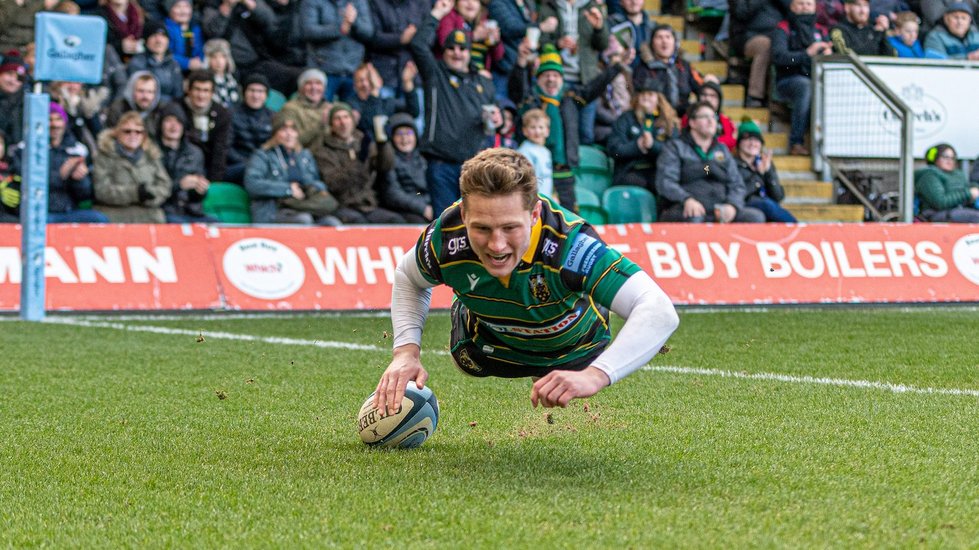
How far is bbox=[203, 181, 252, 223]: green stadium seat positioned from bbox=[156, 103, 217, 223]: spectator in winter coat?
13.6 inches

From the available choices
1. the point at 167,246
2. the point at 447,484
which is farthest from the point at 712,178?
the point at 447,484

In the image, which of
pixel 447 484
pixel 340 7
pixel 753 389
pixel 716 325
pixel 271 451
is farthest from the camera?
pixel 340 7

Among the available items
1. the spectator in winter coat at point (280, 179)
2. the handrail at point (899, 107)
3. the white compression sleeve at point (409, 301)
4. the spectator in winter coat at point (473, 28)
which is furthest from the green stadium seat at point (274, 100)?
the white compression sleeve at point (409, 301)

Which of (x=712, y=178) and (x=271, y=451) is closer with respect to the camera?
(x=271, y=451)

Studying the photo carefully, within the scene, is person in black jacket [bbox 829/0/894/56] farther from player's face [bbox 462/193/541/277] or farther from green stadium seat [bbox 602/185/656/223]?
player's face [bbox 462/193/541/277]

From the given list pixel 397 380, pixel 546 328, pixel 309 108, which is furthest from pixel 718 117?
pixel 397 380

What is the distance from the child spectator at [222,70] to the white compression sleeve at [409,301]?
9119mm

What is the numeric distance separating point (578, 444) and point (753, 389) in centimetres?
206

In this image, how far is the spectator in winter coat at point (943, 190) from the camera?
16.8 meters

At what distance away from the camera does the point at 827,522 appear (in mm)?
4164

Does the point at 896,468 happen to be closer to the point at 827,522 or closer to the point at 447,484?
the point at 827,522

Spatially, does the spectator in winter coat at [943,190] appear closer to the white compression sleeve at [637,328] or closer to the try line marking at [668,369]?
the try line marking at [668,369]

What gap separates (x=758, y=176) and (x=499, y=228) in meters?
11.7

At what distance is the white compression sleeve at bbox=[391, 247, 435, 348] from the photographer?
549 cm
